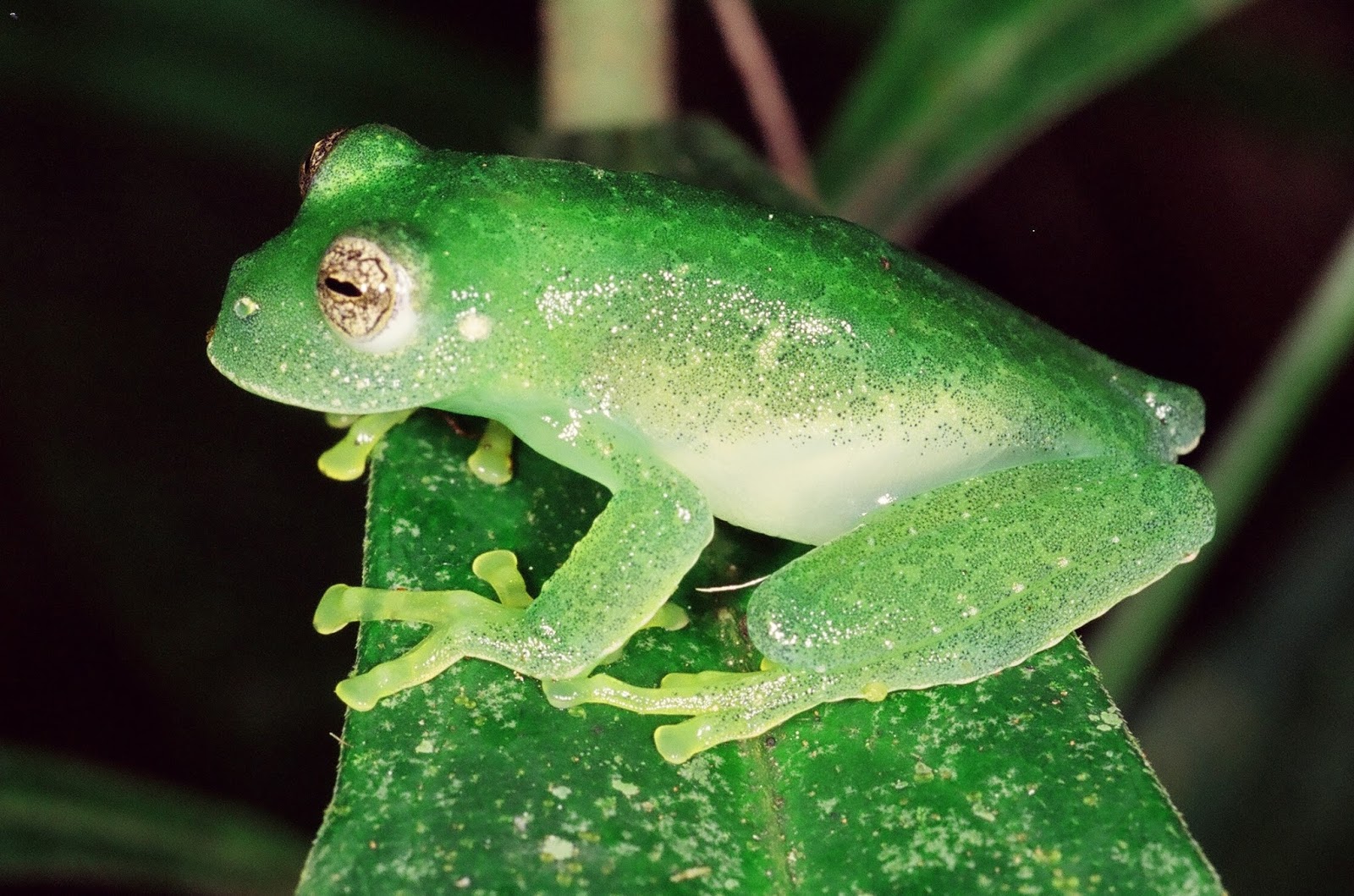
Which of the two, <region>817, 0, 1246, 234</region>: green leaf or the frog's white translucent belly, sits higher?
<region>817, 0, 1246, 234</region>: green leaf

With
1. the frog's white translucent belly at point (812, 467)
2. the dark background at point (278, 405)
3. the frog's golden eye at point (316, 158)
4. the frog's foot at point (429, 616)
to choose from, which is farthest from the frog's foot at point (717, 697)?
the dark background at point (278, 405)

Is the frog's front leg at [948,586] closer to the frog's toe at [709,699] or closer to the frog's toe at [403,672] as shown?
the frog's toe at [709,699]

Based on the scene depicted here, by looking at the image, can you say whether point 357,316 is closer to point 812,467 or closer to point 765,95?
point 812,467

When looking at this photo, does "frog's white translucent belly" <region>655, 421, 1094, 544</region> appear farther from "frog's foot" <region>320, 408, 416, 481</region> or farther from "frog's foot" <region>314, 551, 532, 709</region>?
"frog's foot" <region>320, 408, 416, 481</region>

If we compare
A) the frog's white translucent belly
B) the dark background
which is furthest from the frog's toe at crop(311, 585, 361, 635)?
the dark background

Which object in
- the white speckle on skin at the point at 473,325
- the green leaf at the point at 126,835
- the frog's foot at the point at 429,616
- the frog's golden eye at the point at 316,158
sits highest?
the frog's golden eye at the point at 316,158

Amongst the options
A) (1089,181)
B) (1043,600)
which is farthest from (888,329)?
(1089,181)

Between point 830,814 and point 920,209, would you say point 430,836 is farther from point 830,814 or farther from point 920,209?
point 920,209
